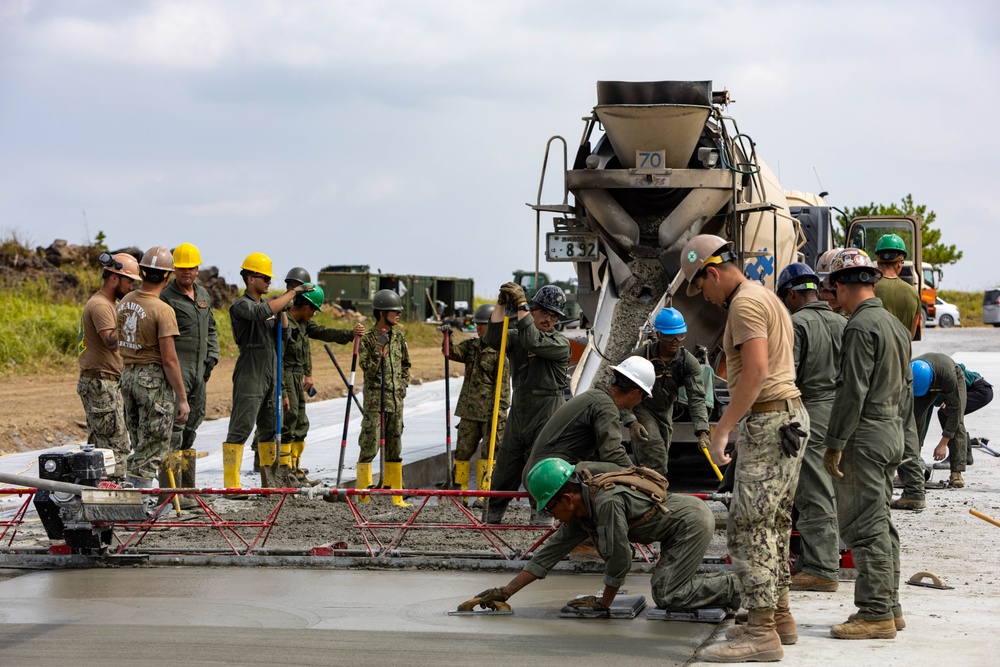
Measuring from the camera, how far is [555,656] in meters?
5.47

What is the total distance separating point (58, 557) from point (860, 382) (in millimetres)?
5116

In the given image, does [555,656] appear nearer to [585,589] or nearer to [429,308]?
[585,589]

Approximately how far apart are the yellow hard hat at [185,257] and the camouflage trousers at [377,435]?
1.95 m

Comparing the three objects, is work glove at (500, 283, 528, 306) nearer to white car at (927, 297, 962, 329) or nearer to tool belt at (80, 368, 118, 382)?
tool belt at (80, 368, 118, 382)

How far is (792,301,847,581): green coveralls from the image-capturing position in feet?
22.4

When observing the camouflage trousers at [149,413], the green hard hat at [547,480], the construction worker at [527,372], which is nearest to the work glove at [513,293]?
the construction worker at [527,372]

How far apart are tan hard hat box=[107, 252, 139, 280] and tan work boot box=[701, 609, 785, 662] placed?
210 inches

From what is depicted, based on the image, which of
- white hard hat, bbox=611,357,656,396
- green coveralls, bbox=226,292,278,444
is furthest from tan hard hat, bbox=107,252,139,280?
white hard hat, bbox=611,357,656,396

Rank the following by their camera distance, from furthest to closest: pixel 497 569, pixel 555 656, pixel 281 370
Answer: pixel 281 370 → pixel 497 569 → pixel 555 656

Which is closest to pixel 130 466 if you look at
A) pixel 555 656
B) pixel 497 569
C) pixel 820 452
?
pixel 497 569

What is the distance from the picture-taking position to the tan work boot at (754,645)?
532cm

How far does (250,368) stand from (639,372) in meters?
4.41

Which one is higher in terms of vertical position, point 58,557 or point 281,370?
point 281,370

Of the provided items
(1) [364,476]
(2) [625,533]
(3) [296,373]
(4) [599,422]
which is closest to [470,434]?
(1) [364,476]
